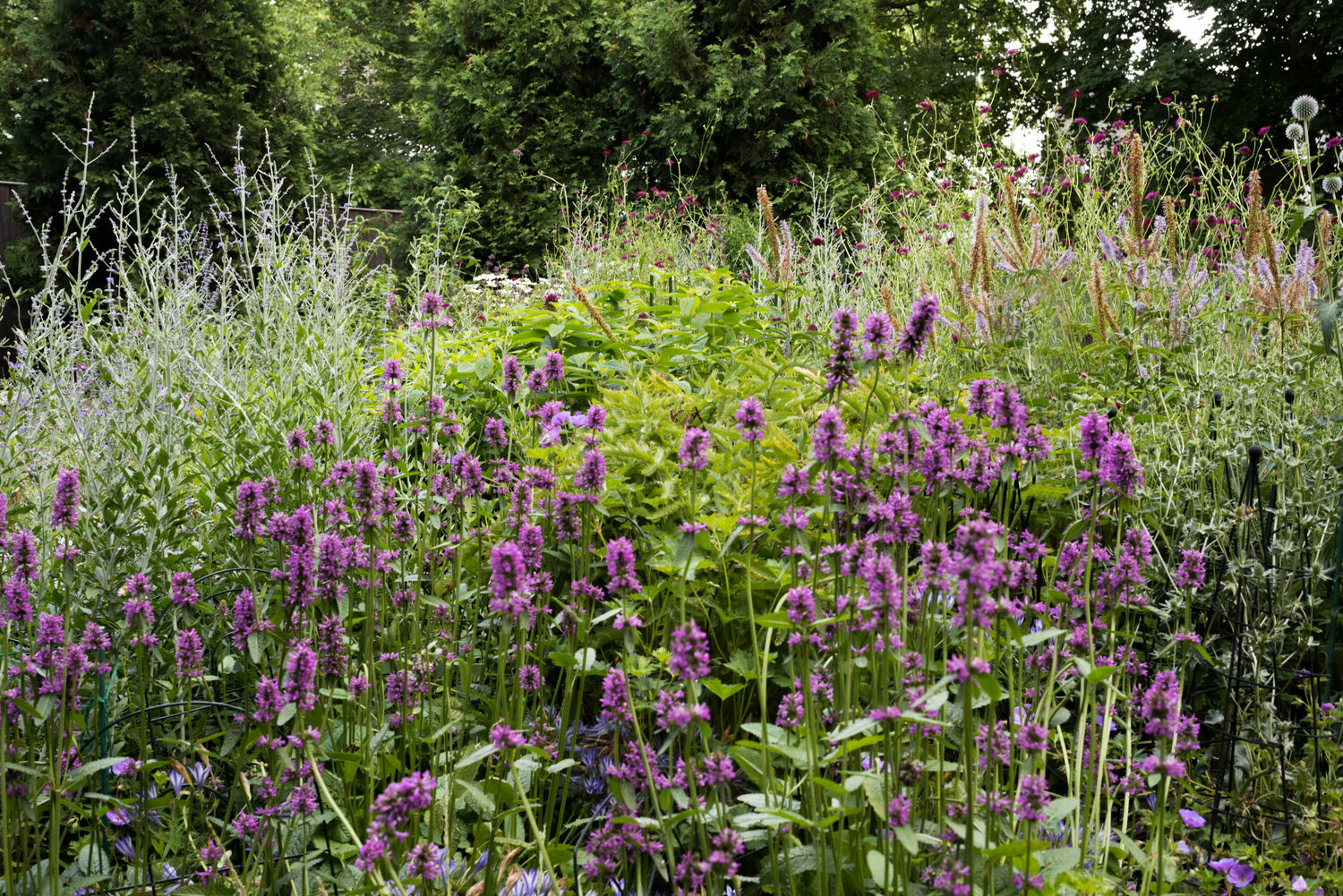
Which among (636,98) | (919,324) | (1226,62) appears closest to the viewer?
(919,324)

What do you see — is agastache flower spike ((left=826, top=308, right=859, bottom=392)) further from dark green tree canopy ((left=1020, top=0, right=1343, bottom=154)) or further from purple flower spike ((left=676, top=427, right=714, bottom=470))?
dark green tree canopy ((left=1020, top=0, right=1343, bottom=154))

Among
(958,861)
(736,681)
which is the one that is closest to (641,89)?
(736,681)

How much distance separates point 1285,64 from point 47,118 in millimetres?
17772

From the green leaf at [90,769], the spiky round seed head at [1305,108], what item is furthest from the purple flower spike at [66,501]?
the spiky round seed head at [1305,108]

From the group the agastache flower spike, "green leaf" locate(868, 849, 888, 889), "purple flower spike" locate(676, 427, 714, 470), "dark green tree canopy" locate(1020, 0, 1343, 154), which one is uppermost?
"dark green tree canopy" locate(1020, 0, 1343, 154)

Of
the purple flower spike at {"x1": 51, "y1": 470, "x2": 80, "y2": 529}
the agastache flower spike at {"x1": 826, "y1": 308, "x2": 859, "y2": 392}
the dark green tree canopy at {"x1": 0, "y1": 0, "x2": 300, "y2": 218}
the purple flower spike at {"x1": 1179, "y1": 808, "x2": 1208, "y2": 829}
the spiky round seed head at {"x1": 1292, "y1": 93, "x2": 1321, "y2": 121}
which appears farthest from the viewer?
the dark green tree canopy at {"x1": 0, "y1": 0, "x2": 300, "y2": 218}

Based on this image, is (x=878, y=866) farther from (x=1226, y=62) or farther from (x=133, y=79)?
(x=1226, y=62)

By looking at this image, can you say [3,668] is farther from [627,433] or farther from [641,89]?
[641,89]

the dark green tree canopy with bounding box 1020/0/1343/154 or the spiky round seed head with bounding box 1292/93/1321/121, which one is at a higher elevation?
the dark green tree canopy with bounding box 1020/0/1343/154

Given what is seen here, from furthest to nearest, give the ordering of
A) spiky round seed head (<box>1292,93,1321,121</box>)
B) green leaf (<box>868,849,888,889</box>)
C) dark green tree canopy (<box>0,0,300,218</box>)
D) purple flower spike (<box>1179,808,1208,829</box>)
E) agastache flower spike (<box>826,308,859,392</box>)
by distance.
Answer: dark green tree canopy (<box>0,0,300,218</box>)
spiky round seed head (<box>1292,93,1321,121</box>)
purple flower spike (<box>1179,808,1208,829</box>)
agastache flower spike (<box>826,308,859,392</box>)
green leaf (<box>868,849,888,889</box>)

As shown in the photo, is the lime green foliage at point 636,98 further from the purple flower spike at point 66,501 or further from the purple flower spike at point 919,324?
the purple flower spike at point 919,324

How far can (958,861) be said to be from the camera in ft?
4.52

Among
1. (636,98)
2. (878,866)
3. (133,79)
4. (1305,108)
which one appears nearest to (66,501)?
(878,866)

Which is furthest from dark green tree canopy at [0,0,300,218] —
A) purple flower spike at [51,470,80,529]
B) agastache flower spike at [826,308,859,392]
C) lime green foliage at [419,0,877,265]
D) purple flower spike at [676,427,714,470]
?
agastache flower spike at [826,308,859,392]
